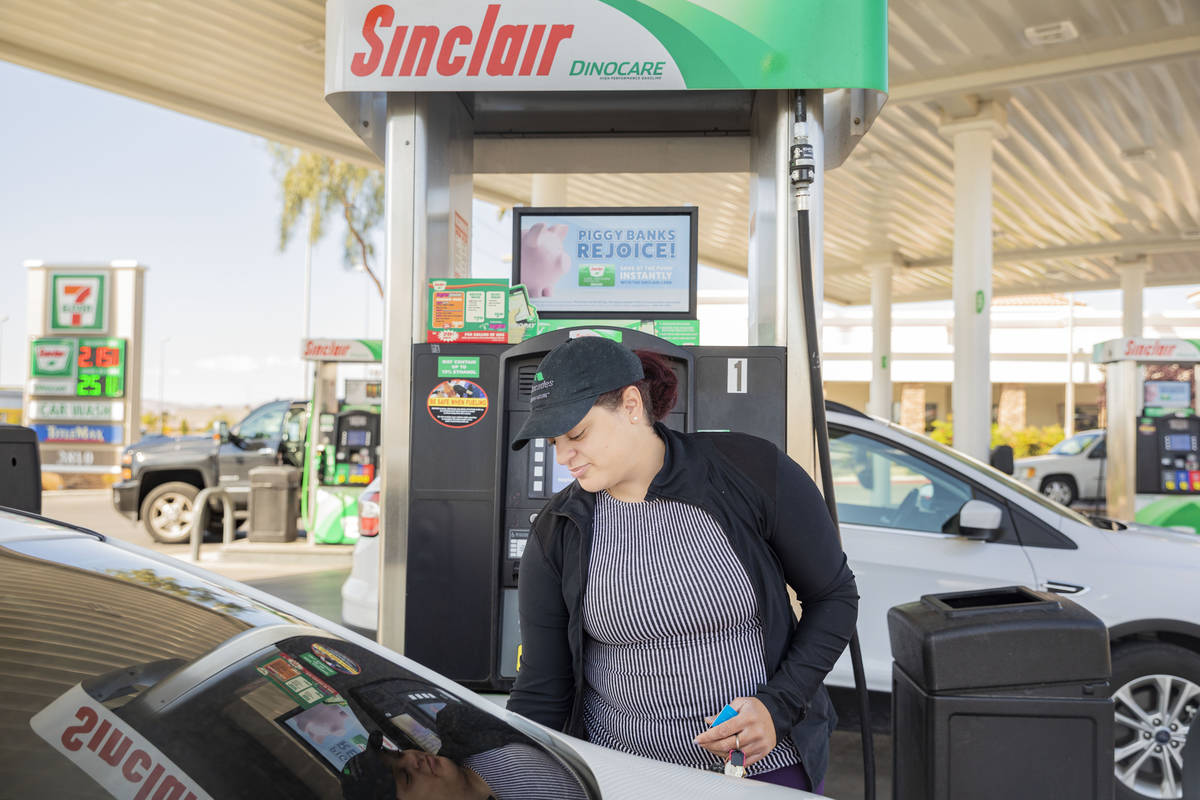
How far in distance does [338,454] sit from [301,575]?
1.58 m

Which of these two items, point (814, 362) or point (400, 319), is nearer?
point (814, 362)

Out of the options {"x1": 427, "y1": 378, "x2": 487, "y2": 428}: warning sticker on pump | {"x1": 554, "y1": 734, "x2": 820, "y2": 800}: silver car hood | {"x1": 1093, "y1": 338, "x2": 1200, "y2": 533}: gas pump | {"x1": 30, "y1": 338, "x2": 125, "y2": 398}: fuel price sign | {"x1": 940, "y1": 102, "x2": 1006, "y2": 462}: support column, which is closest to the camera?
{"x1": 554, "y1": 734, "x2": 820, "y2": 800}: silver car hood

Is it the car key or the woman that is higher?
the woman

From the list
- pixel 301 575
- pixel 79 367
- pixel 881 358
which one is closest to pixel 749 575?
pixel 301 575

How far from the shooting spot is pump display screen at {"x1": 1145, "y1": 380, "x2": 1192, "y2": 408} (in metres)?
10.2

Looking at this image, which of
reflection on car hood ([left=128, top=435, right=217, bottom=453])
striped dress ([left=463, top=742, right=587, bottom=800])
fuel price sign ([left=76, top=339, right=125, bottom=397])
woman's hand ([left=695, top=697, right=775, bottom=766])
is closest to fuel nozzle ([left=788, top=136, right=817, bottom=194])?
woman's hand ([left=695, top=697, right=775, bottom=766])

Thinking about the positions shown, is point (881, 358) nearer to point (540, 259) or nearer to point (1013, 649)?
point (540, 259)

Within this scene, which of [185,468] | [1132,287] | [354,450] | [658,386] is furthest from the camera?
[1132,287]

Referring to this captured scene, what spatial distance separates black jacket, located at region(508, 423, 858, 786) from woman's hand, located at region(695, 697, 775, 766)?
0.05 metres

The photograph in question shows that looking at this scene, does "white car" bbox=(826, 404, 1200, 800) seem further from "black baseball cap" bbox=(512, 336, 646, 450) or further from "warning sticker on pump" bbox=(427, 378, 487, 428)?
"black baseball cap" bbox=(512, 336, 646, 450)

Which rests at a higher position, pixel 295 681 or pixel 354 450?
pixel 295 681

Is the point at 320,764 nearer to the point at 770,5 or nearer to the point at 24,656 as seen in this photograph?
the point at 24,656

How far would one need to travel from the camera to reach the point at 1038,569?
4.63 metres

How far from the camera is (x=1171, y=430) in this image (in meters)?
10.0
